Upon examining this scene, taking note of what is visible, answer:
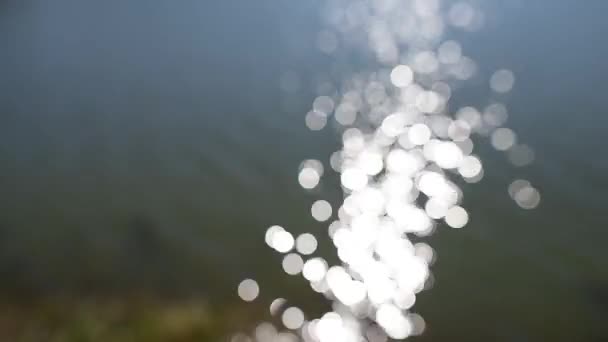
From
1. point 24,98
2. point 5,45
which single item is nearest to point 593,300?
point 24,98

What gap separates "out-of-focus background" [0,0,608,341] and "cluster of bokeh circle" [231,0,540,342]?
9 centimetres

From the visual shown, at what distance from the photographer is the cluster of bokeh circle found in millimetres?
3035

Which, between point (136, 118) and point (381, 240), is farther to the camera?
point (136, 118)

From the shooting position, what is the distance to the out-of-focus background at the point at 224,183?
3059 mm

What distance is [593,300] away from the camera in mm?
3031

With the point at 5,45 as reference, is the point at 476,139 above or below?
above

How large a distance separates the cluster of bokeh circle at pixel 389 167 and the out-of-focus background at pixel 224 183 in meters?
0.09

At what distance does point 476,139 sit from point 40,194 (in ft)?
9.34

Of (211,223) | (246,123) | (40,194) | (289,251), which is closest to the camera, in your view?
(289,251)

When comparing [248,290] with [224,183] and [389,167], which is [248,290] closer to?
[224,183]

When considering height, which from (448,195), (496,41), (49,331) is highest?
(496,41)

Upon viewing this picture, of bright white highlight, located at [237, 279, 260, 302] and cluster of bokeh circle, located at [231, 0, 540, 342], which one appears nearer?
cluster of bokeh circle, located at [231, 0, 540, 342]

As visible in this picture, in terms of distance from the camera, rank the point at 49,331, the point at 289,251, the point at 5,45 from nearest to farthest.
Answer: the point at 49,331 → the point at 289,251 → the point at 5,45

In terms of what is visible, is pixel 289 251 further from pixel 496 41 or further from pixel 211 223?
pixel 496 41
